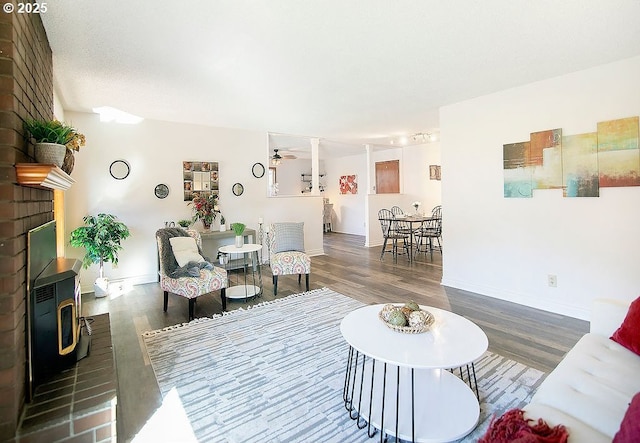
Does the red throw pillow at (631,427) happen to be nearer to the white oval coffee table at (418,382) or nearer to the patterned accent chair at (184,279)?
the white oval coffee table at (418,382)

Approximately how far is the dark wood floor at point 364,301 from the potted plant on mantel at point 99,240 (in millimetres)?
251

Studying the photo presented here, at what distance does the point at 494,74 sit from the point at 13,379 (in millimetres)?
4030

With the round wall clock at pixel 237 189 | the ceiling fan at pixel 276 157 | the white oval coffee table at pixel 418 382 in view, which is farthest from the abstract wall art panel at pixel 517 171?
the ceiling fan at pixel 276 157

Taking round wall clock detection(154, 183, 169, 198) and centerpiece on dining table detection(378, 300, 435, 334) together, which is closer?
centerpiece on dining table detection(378, 300, 435, 334)

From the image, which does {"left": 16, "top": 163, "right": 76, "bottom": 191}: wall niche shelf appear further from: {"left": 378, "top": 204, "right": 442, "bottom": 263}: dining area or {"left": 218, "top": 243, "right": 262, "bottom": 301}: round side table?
{"left": 378, "top": 204, "right": 442, "bottom": 263}: dining area

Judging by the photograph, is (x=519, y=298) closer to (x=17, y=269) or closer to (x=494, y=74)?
(x=494, y=74)

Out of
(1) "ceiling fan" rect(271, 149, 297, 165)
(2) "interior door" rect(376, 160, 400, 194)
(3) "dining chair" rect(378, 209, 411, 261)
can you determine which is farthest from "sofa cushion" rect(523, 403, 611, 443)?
(2) "interior door" rect(376, 160, 400, 194)

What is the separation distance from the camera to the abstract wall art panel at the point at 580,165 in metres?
3.03

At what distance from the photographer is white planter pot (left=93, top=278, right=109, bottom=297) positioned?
4.12 metres

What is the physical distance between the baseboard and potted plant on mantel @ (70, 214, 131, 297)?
4.34 meters

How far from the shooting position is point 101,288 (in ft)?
13.5

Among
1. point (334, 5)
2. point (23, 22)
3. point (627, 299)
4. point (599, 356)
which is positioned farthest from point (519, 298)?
point (23, 22)

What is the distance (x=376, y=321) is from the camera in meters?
1.90

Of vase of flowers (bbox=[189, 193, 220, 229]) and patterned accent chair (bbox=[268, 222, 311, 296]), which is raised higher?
vase of flowers (bbox=[189, 193, 220, 229])
